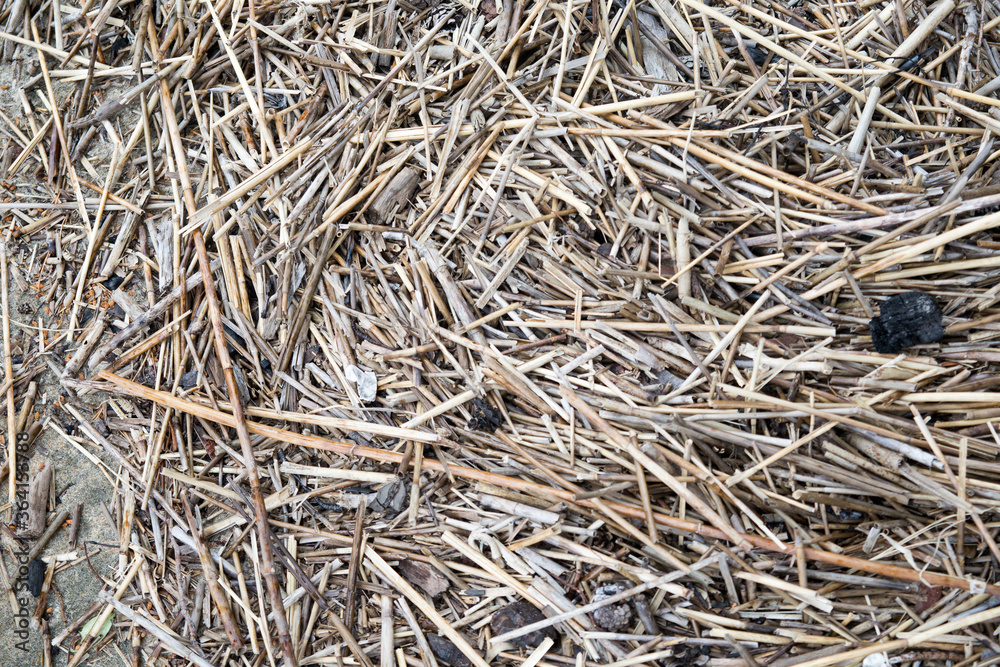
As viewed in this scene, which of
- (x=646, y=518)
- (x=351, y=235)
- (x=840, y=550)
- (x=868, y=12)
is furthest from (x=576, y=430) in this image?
(x=868, y=12)

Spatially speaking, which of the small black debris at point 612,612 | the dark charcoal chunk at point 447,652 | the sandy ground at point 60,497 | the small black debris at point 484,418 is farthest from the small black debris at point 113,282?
the small black debris at point 612,612

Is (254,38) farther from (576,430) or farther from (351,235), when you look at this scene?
(576,430)

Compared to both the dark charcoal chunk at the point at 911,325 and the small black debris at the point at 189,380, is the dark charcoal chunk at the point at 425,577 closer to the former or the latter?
the small black debris at the point at 189,380

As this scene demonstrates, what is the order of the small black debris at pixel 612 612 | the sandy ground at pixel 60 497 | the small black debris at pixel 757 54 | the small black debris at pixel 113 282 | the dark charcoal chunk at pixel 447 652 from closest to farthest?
1. the small black debris at pixel 612 612
2. the dark charcoal chunk at pixel 447 652
3. the small black debris at pixel 757 54
4. the sandy ground at pixel 60 497
5. the small black debris at pixel 113 282

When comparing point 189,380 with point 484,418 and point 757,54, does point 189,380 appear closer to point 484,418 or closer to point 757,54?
point 484,418

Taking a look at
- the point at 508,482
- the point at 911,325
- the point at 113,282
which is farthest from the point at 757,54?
the point at 113,282

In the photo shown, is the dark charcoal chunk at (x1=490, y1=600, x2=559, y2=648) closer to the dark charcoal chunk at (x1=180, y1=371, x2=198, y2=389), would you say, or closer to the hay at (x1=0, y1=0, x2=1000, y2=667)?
the hay at (x1=0, y1=0, x2=1000, y2=667)
